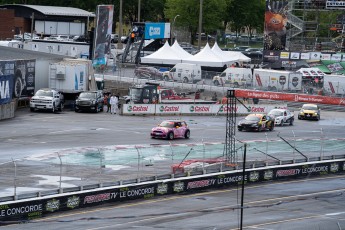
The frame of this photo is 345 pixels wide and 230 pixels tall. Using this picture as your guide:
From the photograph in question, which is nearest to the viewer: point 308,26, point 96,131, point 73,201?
point 73,201

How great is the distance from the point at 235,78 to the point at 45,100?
25267 millimetres

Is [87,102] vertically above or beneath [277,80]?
beneath

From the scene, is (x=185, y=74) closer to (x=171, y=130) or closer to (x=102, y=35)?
(x=102, y=35)

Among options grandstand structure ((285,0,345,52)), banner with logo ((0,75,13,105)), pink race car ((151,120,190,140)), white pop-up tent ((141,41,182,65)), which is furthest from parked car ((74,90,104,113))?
grandstand structure ((285,0,345,52))

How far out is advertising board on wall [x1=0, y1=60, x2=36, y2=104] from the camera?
57.9m

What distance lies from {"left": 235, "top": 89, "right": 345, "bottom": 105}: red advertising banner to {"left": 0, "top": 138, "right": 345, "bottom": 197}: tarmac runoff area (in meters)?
39.6

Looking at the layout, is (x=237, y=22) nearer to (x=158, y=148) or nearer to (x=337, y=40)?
(x=337, y=40)

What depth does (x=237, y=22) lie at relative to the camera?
157750 mm

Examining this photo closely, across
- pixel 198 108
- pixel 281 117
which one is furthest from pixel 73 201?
pixel 198 108

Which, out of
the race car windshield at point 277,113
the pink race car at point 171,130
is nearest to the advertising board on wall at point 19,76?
the pink race car at point 171,130

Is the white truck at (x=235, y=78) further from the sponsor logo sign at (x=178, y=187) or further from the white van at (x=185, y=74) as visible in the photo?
the sponsor logo sign at (x=178, y=187)

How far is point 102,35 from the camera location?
7500 cm

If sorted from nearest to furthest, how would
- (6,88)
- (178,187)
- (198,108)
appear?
(178,187), (6,88), (198,108)

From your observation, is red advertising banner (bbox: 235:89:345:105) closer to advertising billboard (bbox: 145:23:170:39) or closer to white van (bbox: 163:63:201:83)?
white van (bbox: 163:63:201:83)
